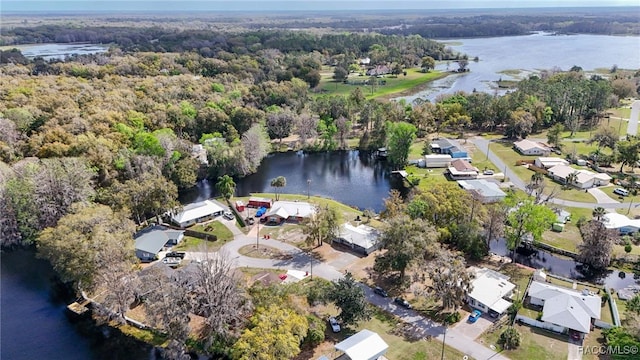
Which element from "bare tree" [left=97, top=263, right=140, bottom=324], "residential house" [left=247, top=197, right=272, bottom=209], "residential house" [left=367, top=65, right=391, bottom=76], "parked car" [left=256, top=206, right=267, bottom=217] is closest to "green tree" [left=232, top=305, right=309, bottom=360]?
"bare tree" [left=97, top=263, right=140, bottom=324]

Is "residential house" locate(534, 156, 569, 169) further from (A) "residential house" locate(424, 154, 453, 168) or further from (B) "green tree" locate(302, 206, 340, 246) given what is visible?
(B) "green tree" locate(302, 206, 340, 246)

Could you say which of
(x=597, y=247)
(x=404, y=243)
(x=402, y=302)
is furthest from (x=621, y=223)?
(x=402, y=302)

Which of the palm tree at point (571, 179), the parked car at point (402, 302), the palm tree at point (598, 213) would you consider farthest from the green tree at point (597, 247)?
the parked car at point (402, 302)

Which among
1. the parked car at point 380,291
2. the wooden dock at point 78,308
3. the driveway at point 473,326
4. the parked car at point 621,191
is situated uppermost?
the parked car at point 621,191

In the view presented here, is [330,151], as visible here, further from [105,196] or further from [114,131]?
[105,196]

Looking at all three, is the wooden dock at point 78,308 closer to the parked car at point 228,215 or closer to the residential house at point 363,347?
the parked car at point 228,215

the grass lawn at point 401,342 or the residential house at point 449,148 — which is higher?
the residential house at point 449,148
